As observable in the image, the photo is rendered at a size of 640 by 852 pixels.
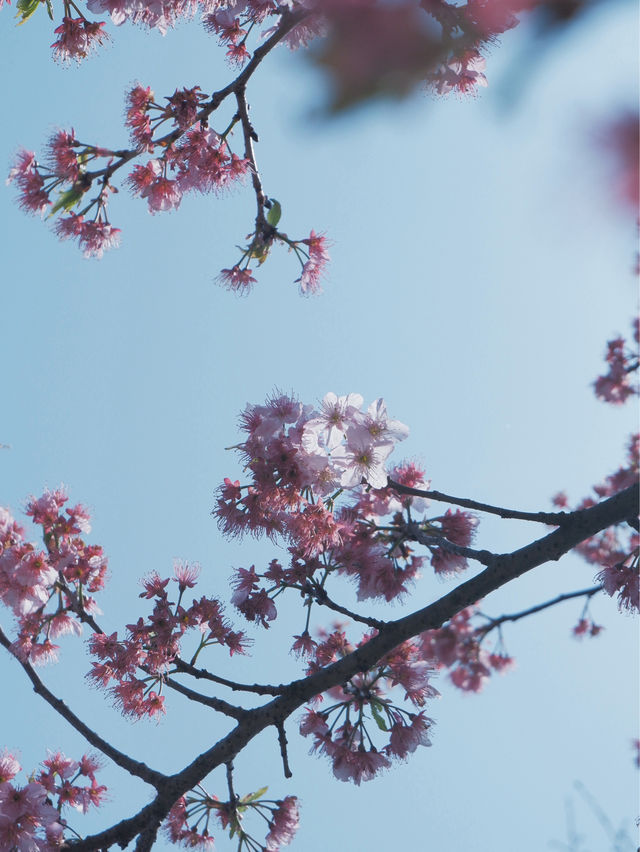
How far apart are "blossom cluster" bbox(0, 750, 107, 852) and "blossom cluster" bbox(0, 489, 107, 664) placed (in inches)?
23.4

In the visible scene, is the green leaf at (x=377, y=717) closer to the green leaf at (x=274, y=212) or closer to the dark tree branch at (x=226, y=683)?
the dark tree branch at (x=226, y=683)

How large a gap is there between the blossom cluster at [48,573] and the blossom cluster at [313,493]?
89 centimetres

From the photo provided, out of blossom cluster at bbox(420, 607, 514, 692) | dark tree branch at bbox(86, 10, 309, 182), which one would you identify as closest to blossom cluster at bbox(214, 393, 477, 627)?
dark tree branch at bbox(86, 10, 309, 182)

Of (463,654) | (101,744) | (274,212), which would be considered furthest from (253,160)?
(463,654)

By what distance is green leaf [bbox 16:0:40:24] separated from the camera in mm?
4043

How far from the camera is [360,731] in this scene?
381cm

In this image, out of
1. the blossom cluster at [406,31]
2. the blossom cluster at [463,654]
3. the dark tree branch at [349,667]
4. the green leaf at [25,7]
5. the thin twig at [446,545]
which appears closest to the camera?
the blossom cluster at [406,31]

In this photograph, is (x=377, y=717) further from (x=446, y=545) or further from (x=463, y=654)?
(x=463, y=654)

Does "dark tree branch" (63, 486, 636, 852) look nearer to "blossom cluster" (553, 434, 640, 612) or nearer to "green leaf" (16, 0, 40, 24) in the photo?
"blossom cluster" (553, 434, 640, 612)

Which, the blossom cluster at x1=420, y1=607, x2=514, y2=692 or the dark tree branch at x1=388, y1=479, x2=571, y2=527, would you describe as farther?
the blossom cluster at x1=420, y1=607, x2=514, y2=692

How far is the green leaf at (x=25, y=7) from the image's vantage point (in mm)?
4043

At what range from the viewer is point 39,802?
11.6 feet

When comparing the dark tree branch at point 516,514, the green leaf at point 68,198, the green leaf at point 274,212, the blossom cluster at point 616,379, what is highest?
the blossom cluster at point 616,379

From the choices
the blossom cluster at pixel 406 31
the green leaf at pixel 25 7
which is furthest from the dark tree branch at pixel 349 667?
the green leaf at pixel 25 7
